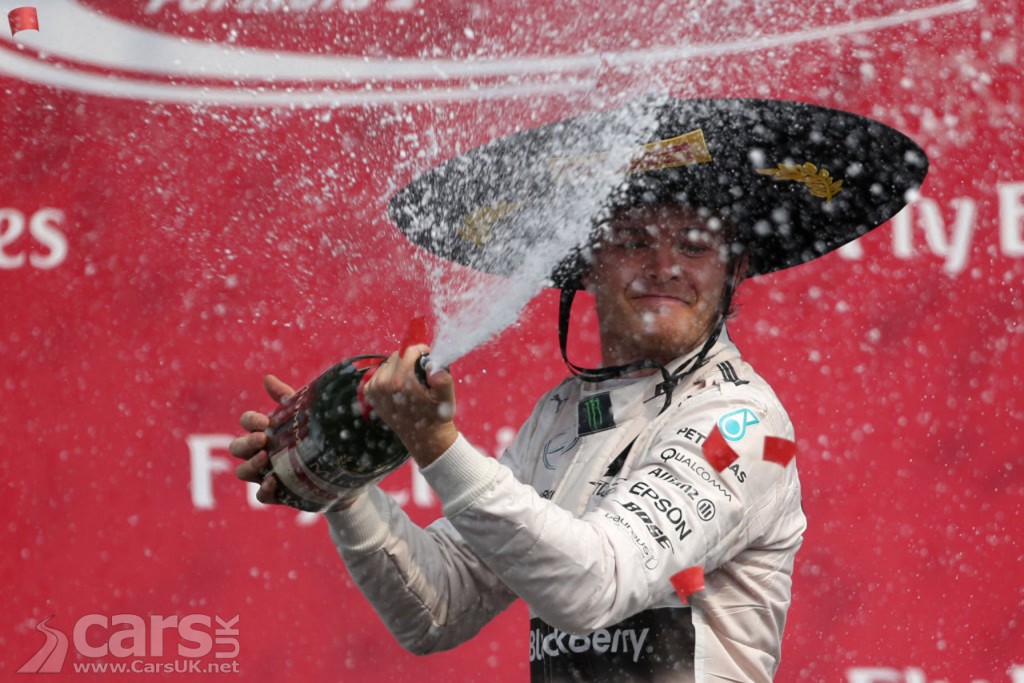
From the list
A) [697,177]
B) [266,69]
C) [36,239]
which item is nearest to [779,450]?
[697,177]

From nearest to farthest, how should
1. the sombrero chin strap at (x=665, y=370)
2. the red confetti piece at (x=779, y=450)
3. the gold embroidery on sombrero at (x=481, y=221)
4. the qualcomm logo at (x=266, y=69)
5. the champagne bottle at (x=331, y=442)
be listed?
the champagne bottle at (x=331, y=442)
the red confetti piece at (x=779, y=450)
the sombrero chin strap at (x=665, y=370)
the gold embroidery on sombrero at (x=481, y=221)
the qualcomm logo at (x=266, y=69)

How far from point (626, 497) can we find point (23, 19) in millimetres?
2572

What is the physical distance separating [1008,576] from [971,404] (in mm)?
453

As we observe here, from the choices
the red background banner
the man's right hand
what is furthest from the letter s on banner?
the man's right hand

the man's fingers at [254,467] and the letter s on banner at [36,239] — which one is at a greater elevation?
the letter s on banner at [36,239]

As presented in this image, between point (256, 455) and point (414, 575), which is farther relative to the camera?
point (414, 575)

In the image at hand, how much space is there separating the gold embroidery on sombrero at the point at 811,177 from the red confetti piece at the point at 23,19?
7.47ft

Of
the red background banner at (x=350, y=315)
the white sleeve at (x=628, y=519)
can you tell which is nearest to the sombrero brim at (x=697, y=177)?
the white sleeve at (x=628, y=519)

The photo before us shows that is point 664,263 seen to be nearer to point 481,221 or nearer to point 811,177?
point 811,177

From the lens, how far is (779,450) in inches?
85.2

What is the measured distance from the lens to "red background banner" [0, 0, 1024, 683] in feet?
12.0

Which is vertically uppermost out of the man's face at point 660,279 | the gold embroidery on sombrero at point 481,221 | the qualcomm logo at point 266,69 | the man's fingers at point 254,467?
the qualcomm logo at point 266,69

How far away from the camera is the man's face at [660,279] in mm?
2336

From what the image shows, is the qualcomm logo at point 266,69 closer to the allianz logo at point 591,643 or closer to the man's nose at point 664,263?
the man's nose at point 664,263
